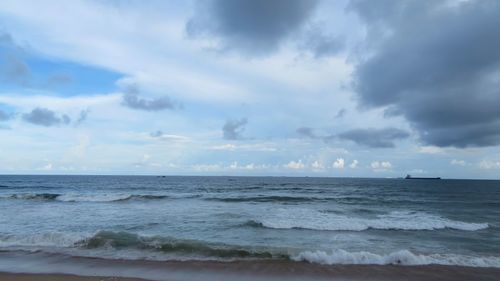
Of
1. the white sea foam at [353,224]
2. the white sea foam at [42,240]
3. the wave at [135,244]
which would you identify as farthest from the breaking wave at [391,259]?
the white sea foam at [42,240]


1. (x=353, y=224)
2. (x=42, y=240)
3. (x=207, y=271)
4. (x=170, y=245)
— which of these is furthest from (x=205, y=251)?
(x=353, y=224)

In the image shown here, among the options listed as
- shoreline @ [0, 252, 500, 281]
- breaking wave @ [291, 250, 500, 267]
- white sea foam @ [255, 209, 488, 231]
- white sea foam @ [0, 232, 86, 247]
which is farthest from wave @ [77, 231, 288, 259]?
white sea foam @ [255, 209, 488, 231]

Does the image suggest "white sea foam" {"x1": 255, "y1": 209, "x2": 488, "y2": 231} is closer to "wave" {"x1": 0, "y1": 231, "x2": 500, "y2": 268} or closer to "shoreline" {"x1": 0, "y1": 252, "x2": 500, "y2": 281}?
"wave" {"x1": 0, "y1": 231, "x2": 500, "y2": 268}

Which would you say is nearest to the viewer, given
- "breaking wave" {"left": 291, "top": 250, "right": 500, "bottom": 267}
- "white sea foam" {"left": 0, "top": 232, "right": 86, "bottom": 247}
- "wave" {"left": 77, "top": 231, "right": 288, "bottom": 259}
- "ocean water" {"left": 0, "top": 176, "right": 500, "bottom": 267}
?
"breaking wave" {"left": 291, "top": 250, "right": 500, "bottom": 267}

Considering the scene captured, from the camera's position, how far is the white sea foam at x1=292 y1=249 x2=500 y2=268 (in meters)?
12.4

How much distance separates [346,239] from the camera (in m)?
16.5

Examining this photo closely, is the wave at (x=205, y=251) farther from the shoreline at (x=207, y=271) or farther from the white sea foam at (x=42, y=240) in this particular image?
the shoreline at (x=207, y=271)

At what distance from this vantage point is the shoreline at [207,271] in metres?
10.3

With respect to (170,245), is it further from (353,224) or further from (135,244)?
(353,224)

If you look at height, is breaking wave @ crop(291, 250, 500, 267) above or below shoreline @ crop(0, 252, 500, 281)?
above

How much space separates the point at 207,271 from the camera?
11.0 metres

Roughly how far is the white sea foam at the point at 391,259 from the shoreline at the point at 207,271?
42 centimetres

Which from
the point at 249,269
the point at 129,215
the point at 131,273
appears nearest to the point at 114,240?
the point at 131,273

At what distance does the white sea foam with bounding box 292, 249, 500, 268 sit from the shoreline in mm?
418
